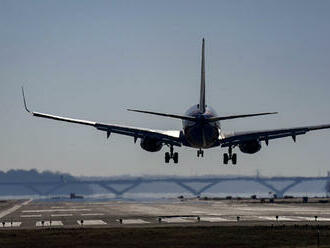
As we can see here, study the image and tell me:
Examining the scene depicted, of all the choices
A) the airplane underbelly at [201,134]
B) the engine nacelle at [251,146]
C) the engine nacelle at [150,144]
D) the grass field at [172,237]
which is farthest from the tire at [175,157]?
the grass field at [172,237]

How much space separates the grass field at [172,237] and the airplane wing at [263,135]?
1241 cm

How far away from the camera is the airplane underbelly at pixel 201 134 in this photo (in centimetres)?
8344

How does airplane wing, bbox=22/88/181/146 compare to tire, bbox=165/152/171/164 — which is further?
tire, bbox=165/152/171/164

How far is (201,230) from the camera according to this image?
82.7 metres

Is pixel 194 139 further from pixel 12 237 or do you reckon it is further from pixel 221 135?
pixel 12 237

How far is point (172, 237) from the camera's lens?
74750 millimetres

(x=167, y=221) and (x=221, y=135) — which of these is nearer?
(x=221, y=135)

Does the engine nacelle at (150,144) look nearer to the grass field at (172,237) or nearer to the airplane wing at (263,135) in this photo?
the airplane wing at (263,135)

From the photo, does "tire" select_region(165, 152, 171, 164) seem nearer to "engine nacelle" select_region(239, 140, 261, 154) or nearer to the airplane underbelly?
the airplane underbelly

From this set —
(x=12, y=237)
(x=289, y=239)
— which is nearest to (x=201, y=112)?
(x=289, y=239)

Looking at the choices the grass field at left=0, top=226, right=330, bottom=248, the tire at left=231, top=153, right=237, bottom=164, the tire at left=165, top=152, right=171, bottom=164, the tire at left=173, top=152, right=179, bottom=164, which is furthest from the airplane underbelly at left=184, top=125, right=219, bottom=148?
the grass field at left=0, top=226, right=330, bottom=248

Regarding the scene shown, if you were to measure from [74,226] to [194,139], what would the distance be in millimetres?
22670

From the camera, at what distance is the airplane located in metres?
83.9

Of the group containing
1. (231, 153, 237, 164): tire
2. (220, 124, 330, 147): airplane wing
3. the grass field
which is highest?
(220, 124, 330, 147): airplane wing
